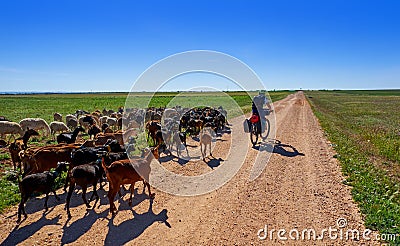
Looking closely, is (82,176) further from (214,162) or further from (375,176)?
(375,176)

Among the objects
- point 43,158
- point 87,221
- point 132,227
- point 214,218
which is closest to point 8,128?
point 43,158

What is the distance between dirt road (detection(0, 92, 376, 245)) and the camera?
565cm

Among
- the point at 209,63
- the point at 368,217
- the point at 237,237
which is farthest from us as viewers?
the point at 209,63

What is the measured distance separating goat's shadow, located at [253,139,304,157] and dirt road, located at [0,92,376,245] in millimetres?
3437

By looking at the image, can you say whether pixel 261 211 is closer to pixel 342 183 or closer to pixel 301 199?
pixel 301 199

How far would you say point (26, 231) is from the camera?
231 inches

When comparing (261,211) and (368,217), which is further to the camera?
(261,211)

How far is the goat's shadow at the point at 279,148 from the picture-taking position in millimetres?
12693

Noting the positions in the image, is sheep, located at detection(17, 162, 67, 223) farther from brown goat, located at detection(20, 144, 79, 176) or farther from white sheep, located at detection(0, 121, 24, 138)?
white sheep, located at detection(0, 121, 24, 138)

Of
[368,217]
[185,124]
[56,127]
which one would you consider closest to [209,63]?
[368,217]

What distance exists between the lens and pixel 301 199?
757cm

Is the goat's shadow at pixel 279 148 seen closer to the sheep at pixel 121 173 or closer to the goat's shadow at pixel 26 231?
the sheep at pixel 121 173

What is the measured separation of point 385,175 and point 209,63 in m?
7.23

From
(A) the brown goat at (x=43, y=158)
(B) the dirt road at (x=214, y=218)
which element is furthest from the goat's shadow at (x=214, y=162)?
(A) the brown goat at (x=43, y=158)
